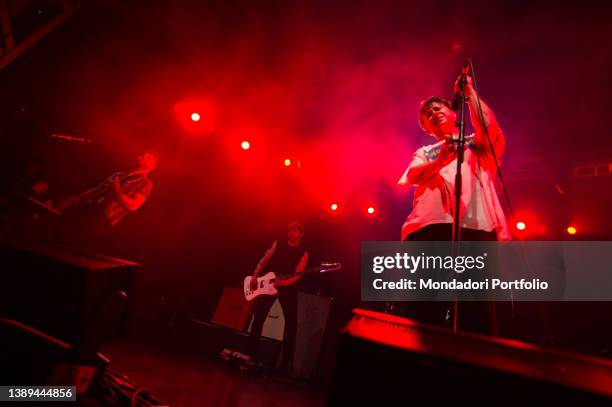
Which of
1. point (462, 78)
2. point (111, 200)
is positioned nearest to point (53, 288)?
point (462, 78)

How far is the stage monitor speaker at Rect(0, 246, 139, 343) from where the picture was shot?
1332 mm

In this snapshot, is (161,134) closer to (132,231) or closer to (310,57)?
(132,231)

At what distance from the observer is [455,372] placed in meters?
0.73

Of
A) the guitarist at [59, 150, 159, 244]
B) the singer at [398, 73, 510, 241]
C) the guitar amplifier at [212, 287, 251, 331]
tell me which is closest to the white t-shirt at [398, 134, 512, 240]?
the singer at [398, 73, 510, 241]

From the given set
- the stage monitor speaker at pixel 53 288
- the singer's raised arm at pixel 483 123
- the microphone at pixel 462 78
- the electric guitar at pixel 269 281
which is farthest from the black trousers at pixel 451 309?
the electric guitar at pixel 269 281

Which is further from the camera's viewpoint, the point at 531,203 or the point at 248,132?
the point at 248,132

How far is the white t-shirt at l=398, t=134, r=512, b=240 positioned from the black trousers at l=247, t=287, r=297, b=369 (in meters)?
3.87

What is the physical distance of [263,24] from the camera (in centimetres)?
400

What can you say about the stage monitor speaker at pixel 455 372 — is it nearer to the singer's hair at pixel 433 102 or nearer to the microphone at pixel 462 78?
the microphone at pixel 462 78

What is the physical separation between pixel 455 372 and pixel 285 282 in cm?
498

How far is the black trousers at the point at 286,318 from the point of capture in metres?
4.91

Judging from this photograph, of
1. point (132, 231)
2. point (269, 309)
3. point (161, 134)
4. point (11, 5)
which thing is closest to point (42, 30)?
point (11, 5)

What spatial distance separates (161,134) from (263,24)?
9.13ft

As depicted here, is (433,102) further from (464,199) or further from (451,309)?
(451,309)
